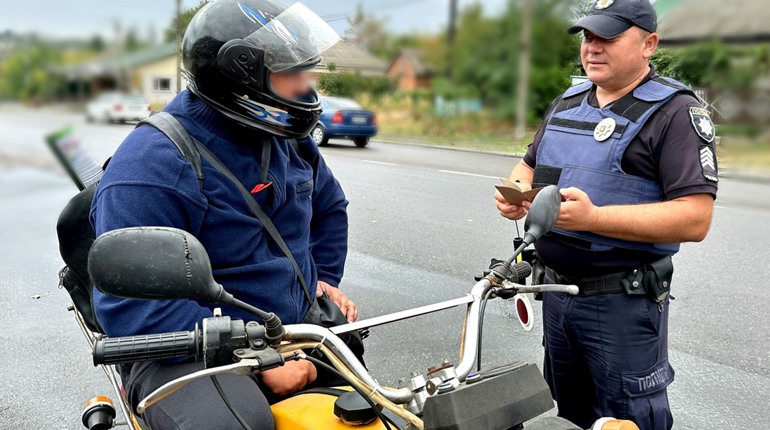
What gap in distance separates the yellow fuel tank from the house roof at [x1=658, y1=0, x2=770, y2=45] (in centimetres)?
143

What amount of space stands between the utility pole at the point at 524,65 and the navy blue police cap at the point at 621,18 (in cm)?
73

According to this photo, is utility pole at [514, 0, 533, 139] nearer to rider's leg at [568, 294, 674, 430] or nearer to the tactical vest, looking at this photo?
the tactical vest

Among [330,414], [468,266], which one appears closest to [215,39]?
[330,414]

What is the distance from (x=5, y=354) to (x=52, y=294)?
3.75 ft

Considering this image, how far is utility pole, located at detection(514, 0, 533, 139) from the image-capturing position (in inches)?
57.7

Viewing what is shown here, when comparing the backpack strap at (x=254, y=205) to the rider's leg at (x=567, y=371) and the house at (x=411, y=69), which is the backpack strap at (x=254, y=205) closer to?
the house at (x=411, y=69)

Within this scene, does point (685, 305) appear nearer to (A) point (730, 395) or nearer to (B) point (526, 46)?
(A) point (730, 395)

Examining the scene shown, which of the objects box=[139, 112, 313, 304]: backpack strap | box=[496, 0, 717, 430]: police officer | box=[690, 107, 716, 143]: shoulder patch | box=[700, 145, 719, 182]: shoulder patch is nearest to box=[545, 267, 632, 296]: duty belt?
box=[496, 0, 717, 430]: police officer

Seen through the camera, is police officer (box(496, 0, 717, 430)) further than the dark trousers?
No

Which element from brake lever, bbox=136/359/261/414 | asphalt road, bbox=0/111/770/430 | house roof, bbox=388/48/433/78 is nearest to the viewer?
brake lever, bbox=136/359/261/414

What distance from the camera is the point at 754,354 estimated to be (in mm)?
4262

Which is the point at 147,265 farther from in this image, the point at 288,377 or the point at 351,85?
the point at 351,85

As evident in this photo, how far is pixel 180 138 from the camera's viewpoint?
1945mm

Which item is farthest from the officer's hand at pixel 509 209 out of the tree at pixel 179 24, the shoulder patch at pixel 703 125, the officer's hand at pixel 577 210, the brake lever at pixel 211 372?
the brake lever at pixel 211 372
